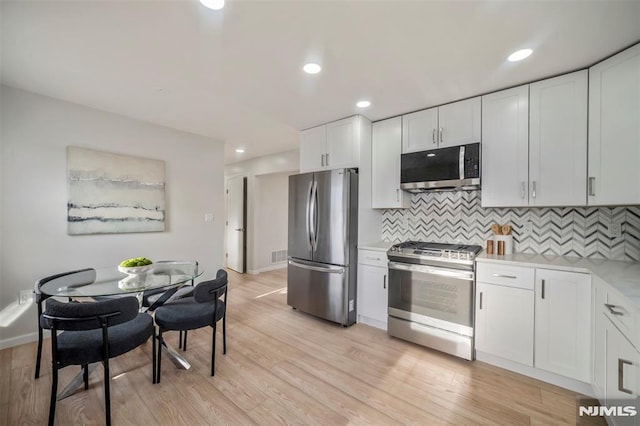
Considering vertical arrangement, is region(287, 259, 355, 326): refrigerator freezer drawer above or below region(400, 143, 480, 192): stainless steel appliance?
below

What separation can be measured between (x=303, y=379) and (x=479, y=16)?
109 inches

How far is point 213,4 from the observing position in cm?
143

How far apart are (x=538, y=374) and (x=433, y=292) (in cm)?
96

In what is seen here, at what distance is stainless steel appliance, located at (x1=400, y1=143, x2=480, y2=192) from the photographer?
8.26ft

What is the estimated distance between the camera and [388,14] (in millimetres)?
1502

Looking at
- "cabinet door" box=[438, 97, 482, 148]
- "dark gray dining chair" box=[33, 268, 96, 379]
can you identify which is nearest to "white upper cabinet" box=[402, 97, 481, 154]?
"cabinet door" box=[438, 97, 482, 148]

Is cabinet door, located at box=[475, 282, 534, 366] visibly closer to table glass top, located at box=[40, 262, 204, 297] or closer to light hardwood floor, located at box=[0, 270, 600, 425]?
light hardwood floor, located at box=[0, 270, 600, 425]

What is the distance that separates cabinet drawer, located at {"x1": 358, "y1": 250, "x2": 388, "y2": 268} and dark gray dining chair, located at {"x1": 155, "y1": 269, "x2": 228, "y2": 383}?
160 cm

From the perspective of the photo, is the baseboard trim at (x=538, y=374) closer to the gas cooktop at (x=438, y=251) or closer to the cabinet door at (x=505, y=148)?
the gas cooktop at (x=438, y=251)

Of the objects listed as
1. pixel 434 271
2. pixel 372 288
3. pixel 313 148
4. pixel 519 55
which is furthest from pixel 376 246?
pixel 519 55

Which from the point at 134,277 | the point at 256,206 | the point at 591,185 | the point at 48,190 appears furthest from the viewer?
the point at 256,206

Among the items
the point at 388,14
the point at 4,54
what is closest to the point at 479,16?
the point at 388,14

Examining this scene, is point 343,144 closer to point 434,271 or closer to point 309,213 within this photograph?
point 309,213

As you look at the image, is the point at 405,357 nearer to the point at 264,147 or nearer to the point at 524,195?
the point at 524,195
